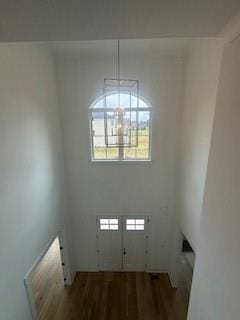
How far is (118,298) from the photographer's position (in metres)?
5.45

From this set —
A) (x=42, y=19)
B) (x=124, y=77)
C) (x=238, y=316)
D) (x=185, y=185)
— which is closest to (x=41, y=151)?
(x=124, y=77)

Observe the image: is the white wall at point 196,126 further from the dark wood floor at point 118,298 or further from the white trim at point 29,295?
the white trim at point 29,295

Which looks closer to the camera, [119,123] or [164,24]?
[164,24]

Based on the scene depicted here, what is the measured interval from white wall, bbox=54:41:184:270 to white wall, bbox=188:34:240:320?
2979 millimetres

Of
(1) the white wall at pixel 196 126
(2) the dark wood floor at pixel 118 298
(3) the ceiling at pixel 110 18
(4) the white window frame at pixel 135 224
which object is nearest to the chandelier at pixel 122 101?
(1) the white wall at pixel 196 126

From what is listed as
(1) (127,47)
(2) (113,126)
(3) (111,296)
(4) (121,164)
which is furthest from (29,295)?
(1) (127,47)

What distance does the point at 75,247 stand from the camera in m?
6.21

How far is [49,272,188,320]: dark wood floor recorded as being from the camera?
4984mm

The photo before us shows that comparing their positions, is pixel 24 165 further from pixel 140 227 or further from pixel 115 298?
pixel 115 298

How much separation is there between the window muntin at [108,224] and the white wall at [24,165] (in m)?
1.57

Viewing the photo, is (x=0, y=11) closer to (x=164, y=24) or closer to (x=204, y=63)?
(x=164, y=24)

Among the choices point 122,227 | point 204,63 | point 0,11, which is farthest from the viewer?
point 122,227

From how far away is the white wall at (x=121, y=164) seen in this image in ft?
16.1

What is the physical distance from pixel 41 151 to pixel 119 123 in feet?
5.58
